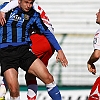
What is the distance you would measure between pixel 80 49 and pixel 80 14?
1.78 meters

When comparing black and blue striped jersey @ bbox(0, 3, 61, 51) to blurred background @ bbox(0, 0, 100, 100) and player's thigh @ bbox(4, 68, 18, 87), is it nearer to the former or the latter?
player's thigh @ bbox(4, 68, 18, 87)

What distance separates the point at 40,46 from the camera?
22.2ft

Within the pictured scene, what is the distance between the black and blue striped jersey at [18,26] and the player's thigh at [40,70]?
0.32m

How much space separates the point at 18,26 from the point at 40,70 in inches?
24.2

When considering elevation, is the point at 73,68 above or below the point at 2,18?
below

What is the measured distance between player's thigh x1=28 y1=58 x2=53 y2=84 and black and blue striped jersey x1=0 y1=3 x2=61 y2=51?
1.06 feet

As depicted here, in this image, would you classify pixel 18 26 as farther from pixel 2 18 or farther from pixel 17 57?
pixel 17 57

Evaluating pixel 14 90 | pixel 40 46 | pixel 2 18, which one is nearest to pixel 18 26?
pixel 2 18

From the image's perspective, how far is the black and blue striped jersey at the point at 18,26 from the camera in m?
6.32

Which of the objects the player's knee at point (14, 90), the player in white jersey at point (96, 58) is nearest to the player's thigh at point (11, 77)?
the player's knee at point (14, 90)

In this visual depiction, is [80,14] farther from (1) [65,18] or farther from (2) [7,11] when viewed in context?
(2) [7,11]

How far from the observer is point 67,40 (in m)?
9.31

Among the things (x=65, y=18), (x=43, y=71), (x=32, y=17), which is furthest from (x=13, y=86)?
(x=65, y=18)

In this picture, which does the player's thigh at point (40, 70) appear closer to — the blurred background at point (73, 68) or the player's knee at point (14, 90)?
the player's knee at point (14, 90)
